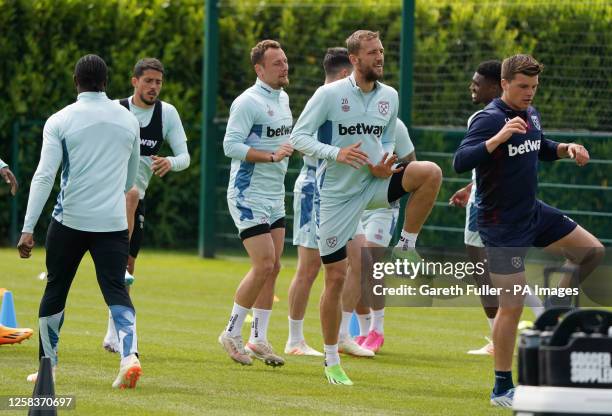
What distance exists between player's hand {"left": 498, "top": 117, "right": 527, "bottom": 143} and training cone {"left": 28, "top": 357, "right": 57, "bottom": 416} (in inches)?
122

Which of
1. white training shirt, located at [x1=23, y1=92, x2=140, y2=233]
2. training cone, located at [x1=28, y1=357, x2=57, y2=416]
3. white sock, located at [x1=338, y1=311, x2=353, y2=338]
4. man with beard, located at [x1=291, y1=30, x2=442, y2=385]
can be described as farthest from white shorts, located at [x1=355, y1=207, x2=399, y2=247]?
training cone, located at [x1=28, y1=357, x2=57, y2=416]

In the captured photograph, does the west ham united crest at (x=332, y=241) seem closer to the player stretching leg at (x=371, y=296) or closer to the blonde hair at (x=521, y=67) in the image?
the blonde hair at (x=521, y=67)

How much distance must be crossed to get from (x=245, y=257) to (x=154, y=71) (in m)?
9.46

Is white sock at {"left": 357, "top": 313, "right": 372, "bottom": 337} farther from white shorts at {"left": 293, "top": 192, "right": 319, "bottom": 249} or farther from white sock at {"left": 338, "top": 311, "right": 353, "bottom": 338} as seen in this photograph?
white shorts at {"left": 293, "top": 192, "right": 319, "bottom": 249}

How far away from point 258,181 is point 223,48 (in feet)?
36.7

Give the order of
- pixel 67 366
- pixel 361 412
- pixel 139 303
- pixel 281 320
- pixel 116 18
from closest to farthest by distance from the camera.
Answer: pixel 361 412, pixel 67 366, pixel 281 320, pixel 139 303, pixel 116 18

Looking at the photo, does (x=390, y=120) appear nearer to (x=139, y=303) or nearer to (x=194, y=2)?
(x=139, y=303)

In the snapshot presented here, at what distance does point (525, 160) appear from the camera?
9.20 m

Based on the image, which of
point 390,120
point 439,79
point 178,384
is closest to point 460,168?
point 390,120

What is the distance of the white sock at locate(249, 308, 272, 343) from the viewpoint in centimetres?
1124

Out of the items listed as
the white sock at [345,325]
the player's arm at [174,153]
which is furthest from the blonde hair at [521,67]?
the white sock at [345,325]

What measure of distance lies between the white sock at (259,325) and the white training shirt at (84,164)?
2310 mm

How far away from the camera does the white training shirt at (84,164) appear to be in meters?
9.09

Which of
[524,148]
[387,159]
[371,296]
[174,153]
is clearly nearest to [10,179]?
[174,153]
